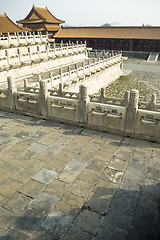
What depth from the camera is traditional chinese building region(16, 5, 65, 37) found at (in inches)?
1650

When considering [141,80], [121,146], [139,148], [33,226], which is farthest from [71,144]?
[141,80]

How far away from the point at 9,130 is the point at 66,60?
23.8 m

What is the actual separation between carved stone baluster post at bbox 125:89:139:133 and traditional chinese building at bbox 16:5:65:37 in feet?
132

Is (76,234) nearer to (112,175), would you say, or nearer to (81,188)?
(81,188)

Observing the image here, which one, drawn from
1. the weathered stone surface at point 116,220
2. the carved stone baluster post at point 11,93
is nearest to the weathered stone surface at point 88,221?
the weathered stone surface at point 116,220

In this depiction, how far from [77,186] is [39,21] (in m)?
43.5

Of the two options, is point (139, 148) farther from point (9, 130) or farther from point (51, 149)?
point (9, 130)

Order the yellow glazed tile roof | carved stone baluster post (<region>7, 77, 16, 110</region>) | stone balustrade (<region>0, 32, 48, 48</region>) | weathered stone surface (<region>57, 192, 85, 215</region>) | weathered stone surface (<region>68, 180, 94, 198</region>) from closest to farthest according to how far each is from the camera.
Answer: weathered stone surface (<region>57, 192, 85, 215</region>), weathered stone surface (<region>68, 180, 94, 198</region>), carved stone baluster post (<region>7, 77, 16, 110</region>), stone balustrade (<region>0, 32, 48, 48</region>), the yellow glazed tile roof

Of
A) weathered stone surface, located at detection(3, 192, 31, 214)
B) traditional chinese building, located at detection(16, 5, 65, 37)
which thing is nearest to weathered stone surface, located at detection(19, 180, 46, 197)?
weathered stone surface, located at detection(3, 192, 31, 214)

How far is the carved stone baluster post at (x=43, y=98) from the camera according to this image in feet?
26.2

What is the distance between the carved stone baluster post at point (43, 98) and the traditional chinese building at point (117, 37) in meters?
37.2

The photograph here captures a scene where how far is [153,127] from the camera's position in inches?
259

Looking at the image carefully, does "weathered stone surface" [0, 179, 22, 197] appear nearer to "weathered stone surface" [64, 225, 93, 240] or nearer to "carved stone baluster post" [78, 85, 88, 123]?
"weathered stone surface" [64, 225, 93, 240]

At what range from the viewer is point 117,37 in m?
41.0
